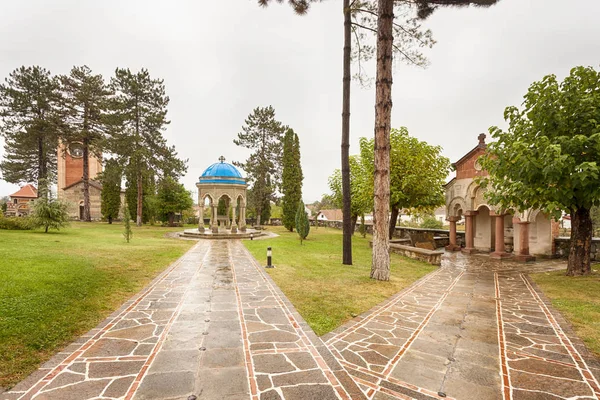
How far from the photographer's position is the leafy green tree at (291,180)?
31.1 metres

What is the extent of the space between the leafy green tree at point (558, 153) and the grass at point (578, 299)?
1.02 metres

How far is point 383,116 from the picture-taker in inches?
347

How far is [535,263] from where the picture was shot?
548 inches

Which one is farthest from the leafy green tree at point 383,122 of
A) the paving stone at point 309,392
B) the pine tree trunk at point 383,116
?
the paving stone at point 309,392

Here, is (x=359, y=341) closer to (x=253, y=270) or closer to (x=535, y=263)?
(x=253, y=270)

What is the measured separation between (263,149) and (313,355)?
35.4 m

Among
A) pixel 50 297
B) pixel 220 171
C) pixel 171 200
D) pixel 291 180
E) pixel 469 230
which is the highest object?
pixel 220 171

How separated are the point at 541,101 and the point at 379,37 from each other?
232 inches

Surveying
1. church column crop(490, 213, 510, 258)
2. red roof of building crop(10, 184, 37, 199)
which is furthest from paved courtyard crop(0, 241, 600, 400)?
red roof of building crop(10, 184, 37, 199)

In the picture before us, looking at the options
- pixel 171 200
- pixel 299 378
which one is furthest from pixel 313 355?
pixel 171 200

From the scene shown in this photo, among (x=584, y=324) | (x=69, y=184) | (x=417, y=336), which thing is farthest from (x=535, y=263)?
(x=69, y=184)

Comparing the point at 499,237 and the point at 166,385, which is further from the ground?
the point at 499,237

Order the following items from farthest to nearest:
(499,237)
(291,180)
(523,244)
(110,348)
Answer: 1. (291,180)
2. (499,237)
3. (523,244)
4. (110,348)

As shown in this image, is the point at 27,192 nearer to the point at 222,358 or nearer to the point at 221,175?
the point at 221,175
